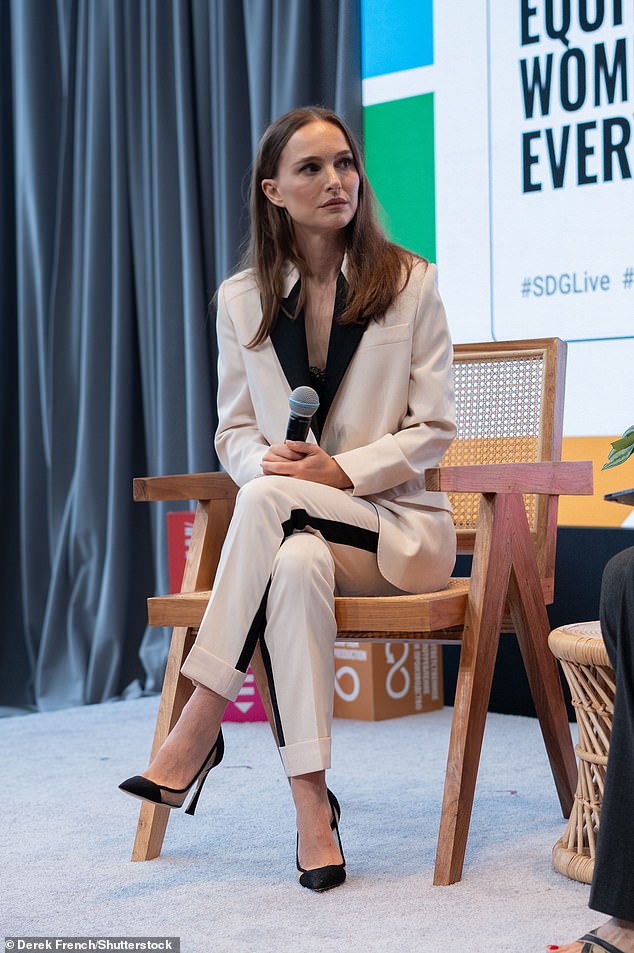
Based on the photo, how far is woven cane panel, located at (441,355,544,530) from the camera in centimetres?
238

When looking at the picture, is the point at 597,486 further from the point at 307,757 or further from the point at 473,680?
the point at 307,757

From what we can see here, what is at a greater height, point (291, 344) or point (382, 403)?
point (291, 344)

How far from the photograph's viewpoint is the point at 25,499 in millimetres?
3914

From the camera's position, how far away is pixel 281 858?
1.93 meters

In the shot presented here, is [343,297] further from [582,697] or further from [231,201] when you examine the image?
[231,201]

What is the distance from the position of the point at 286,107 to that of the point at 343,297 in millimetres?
1605

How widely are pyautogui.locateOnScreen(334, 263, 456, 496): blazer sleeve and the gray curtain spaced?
170 cm

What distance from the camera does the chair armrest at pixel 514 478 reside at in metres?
1.82

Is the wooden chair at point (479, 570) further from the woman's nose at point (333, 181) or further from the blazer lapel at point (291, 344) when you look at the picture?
the woman's nose at point (333, 181)

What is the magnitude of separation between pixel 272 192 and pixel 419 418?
51 cm

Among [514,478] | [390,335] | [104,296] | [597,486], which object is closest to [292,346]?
[390,335]

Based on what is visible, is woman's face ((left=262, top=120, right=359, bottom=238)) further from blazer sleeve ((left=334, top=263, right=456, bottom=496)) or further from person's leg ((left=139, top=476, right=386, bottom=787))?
person's leg ((left=139, top=476, right=386, bottom=787))

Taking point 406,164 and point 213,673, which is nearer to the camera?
point 213,673

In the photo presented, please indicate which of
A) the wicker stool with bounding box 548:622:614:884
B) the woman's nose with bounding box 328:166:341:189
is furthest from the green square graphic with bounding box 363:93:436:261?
the wicker stool with bounding box 548:622:614:884
